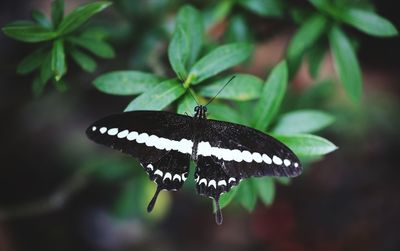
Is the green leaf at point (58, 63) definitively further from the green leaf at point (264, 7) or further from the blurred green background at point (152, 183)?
the blurred green background at point (152, 183)

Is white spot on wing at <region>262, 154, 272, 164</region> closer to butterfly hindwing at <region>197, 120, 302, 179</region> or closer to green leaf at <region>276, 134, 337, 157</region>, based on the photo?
butterfly hindwing at <region>197, 120, 302, 179</region>

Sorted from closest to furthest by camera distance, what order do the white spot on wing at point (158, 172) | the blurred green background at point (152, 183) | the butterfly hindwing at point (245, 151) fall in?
the butterfly hindwing at point (245, 151) → the white spot on wing at point (158, 172) → the blurred green background at point (152, 183)

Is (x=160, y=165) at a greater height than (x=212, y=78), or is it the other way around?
(x=212, y=78)

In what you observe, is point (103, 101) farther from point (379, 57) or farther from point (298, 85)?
point (379, 57)

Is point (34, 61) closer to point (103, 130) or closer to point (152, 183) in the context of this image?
point (103, 130)

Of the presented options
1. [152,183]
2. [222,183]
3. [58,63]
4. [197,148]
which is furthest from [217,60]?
[152,183]

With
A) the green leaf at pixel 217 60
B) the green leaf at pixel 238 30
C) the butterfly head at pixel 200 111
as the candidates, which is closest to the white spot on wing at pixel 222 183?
the butterfly head at pixel 200 111

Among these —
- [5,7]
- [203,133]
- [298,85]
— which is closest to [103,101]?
[5,7]
